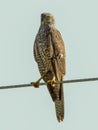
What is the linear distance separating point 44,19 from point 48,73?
150cm

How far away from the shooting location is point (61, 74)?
50.3 ft

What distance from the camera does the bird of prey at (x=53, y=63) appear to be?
50.3 ft

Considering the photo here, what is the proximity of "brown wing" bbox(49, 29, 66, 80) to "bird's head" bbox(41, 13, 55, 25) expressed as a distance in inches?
32.7

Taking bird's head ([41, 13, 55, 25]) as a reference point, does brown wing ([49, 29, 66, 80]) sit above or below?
below

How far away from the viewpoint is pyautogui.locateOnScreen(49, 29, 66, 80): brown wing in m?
15.3

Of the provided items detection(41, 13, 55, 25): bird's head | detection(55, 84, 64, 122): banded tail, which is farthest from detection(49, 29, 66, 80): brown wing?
detection(41, 13, 55, 25): bird's head

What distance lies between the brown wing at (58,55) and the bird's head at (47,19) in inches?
32.7

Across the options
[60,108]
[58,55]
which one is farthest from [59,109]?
[58,55]

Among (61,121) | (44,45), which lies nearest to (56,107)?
(61,121)

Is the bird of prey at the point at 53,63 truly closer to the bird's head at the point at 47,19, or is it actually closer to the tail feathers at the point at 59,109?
the tail feathers at the point at 59,109

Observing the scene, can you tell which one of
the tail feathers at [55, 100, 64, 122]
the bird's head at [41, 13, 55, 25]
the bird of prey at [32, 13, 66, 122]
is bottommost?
the tail feathers at [55, 100, 64, 122]

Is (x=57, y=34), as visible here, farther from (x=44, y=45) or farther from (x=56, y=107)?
(x=56, y=107)

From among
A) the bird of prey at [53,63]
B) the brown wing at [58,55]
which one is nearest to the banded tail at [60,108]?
the bird of prey at [53,63]

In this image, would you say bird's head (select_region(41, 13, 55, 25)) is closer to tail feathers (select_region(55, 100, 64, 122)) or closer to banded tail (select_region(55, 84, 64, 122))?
banded tail (select_region(55, 84, 64, 122))
